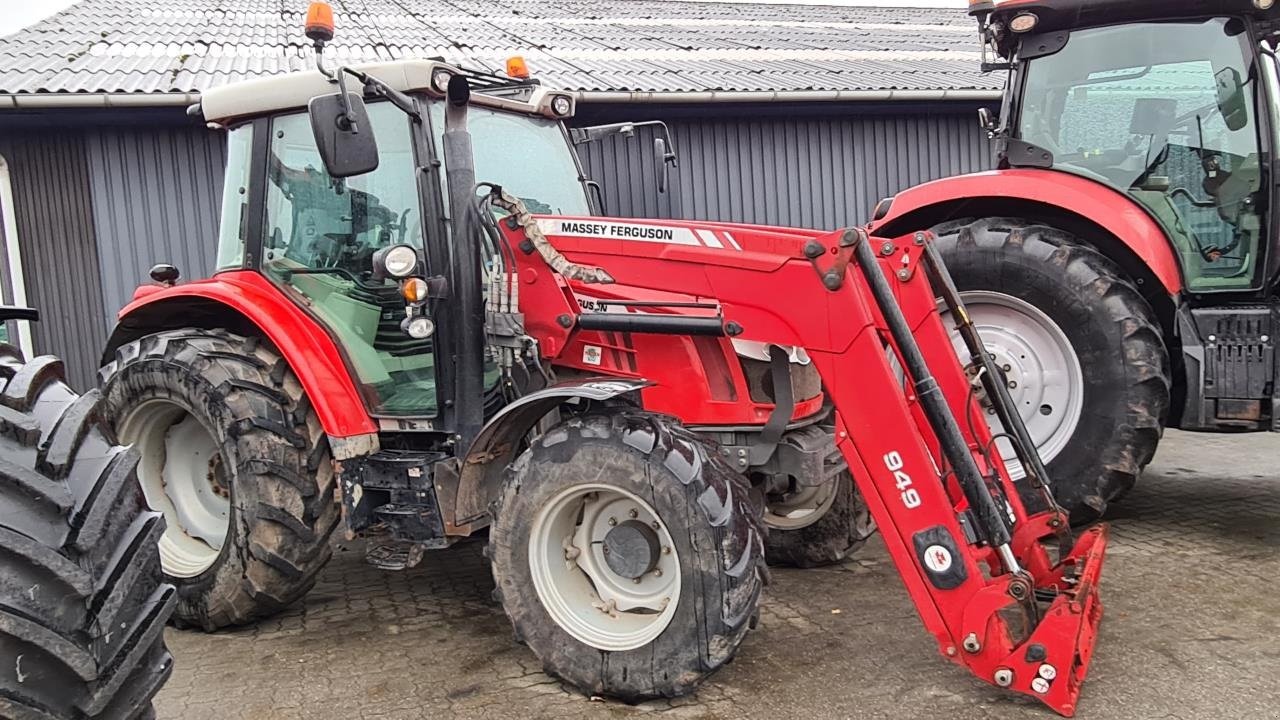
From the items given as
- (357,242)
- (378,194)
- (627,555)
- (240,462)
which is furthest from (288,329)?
Answer: (627,555)

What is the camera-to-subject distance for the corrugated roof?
7.88m

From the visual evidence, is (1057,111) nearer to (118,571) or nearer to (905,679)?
(905,679)

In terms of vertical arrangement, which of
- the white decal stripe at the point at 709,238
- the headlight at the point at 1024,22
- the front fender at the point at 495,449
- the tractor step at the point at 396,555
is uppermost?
the headlight at the point at 1024,22

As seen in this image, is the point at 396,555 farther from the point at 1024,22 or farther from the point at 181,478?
the point at 1024,22

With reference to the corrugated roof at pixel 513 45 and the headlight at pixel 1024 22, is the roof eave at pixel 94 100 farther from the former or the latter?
the headlight at pixel 1024 22

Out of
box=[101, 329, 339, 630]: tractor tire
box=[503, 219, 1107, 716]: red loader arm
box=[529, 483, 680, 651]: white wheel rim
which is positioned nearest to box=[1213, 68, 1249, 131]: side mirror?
box=[503, 219, 1107, 716]: red loader arm

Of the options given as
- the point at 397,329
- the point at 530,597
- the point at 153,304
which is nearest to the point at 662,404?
the point at 530,597

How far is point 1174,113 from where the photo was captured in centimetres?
438

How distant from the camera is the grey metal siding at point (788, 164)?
28.6 feet

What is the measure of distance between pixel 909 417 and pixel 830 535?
4.81 feet

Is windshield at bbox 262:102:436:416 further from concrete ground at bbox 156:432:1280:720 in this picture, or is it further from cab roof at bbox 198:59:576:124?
concrete ground at bbox 156:432:1280:720

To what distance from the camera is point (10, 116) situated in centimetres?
713

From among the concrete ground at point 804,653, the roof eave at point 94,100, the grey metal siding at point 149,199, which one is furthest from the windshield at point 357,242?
the grey metal siding at point 149,199

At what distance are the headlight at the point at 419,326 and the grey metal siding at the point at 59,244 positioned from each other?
18.4 feet
